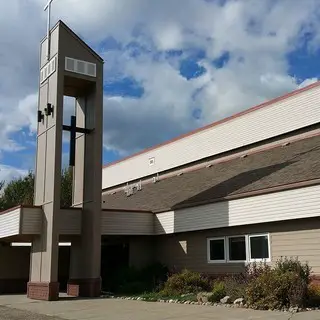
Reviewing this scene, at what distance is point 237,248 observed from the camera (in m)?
19.3

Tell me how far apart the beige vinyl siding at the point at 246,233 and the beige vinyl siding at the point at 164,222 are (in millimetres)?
557

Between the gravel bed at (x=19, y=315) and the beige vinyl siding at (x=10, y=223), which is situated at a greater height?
the beige vinyl siding at (x=10, y=223)

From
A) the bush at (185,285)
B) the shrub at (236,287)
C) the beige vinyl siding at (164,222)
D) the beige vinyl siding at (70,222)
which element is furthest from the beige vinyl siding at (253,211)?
the beige vinyl siding at (70,222)

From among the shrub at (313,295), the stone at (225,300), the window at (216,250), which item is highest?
the window at (216,250)

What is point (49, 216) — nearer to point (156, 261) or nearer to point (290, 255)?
point (156, 261)

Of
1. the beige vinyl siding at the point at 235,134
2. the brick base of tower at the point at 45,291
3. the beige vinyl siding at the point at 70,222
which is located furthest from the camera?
the beige vinyl siding at the point at 235,134

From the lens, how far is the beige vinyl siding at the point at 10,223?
2042cm

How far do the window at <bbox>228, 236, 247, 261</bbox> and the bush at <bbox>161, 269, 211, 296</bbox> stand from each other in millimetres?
1412

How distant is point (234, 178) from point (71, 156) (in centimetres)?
724

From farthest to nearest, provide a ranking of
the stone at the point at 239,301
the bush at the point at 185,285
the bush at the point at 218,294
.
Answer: the bush at the point at 185,285 → the bush at the point at 218,294 → the stone at the point at 239,301

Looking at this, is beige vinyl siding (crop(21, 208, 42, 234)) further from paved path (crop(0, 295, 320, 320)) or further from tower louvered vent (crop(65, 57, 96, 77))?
tower louvered vent (crop(65, 57, 96, 77))

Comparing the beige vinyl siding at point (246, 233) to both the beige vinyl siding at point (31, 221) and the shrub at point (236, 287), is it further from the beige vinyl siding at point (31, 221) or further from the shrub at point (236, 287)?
the beige vinyl siding at point (31, 221)

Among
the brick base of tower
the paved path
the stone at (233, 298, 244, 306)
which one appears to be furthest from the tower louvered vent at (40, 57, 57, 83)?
the stone at (233, 298, 244, 306)

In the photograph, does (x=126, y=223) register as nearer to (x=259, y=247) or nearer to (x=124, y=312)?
(x=259, y=247)
